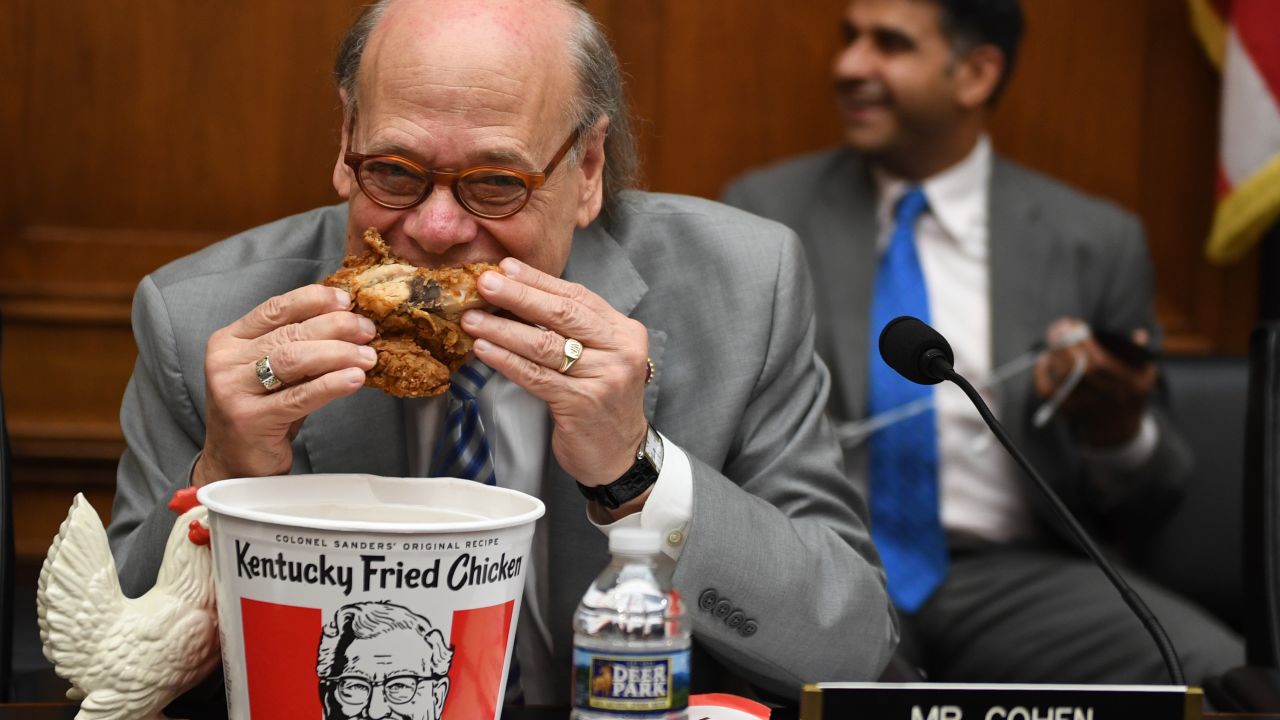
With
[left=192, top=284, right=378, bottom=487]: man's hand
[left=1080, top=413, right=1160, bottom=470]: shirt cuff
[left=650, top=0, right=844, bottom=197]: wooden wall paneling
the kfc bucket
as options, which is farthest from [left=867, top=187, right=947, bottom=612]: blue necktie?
the kfc bucket

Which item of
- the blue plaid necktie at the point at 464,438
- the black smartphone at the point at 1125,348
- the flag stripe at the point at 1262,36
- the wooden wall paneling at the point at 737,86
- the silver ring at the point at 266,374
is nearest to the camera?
the silver ring at the point at 266,374

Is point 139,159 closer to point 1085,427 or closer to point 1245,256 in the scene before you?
point 1085,427

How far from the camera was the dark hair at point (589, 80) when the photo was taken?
151 centimetres

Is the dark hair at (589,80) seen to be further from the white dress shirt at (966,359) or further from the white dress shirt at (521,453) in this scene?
the white dress shirt at (966,359)

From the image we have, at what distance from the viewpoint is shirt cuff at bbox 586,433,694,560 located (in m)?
1.32

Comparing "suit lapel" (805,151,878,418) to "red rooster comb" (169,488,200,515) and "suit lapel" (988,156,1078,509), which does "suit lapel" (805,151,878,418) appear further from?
"red rooster comb" (169,488,200,515)

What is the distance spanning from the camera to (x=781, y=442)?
161 cm

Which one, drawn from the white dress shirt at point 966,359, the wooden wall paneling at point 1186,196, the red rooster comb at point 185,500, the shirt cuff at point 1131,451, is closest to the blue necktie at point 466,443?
the red rooster comb at point 185,500

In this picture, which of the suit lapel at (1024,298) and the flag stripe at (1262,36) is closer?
the suit lapel at (1024,298)

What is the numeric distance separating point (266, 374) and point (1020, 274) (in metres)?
2.05

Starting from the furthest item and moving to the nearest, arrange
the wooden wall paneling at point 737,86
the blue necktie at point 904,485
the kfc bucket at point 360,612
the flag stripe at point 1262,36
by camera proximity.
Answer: the wooden wall paneling at point 737,86 < the flag stripe at point 1262,36 < the blue necktie at point 904,485 < the kfc bucket at point 360,612

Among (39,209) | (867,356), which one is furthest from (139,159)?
(867,356)

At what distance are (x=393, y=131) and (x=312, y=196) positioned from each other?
1666 mm

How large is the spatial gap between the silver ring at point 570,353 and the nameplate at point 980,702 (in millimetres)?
398
